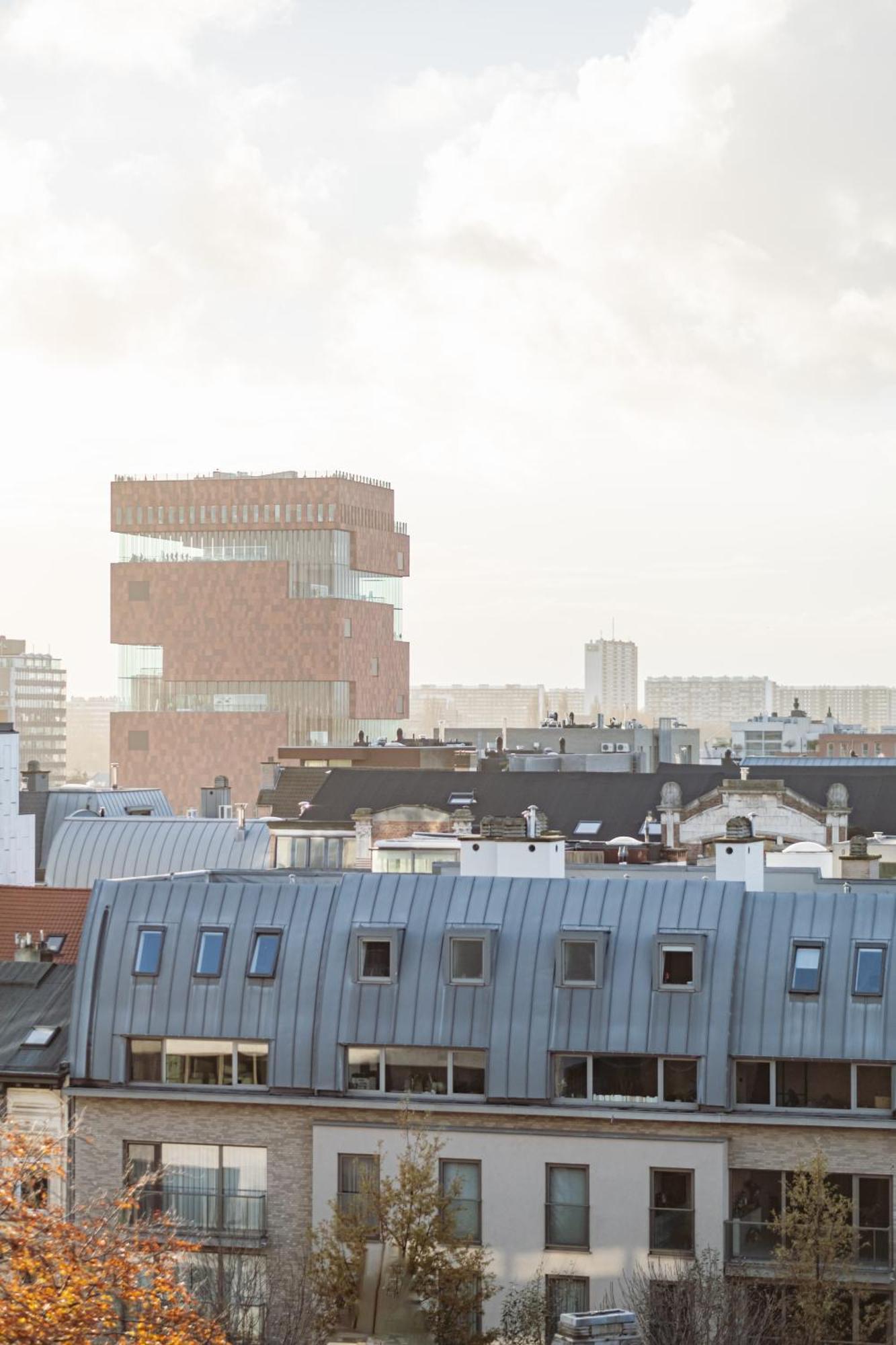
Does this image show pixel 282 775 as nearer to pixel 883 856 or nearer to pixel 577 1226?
pixel 883 856

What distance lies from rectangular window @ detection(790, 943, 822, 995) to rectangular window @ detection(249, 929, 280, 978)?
1185cm

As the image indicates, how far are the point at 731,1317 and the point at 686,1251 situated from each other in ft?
11.6

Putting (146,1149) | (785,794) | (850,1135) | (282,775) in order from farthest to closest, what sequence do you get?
(282,775) → (785,794) → (146,1149) → (850,1135)

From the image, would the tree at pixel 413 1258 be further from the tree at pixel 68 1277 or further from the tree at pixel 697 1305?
the tree at pixel 68 1277

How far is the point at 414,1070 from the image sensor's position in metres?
52.4

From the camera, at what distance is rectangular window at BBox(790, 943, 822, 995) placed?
51094 millimetres

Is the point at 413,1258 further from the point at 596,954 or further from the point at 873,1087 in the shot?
the point at 873,1087

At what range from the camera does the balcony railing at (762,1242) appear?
4909 cm

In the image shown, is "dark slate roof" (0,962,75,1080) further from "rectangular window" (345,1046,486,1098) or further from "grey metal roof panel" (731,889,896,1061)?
"grey metal roof panel" (731,889,896,1061)

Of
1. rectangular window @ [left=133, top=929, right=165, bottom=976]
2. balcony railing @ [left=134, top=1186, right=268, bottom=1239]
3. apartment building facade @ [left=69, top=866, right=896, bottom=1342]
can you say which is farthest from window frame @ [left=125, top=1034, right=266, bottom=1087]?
balcony railing @ [left=134, top=1186, right=268, bottom=1239]

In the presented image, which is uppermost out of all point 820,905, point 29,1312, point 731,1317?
point 820,905

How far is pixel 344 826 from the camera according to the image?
117312 mm

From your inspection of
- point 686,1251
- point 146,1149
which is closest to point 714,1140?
point 686,1251

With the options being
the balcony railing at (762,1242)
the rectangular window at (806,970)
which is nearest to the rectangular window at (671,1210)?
the balcony railing at (762,1242)
